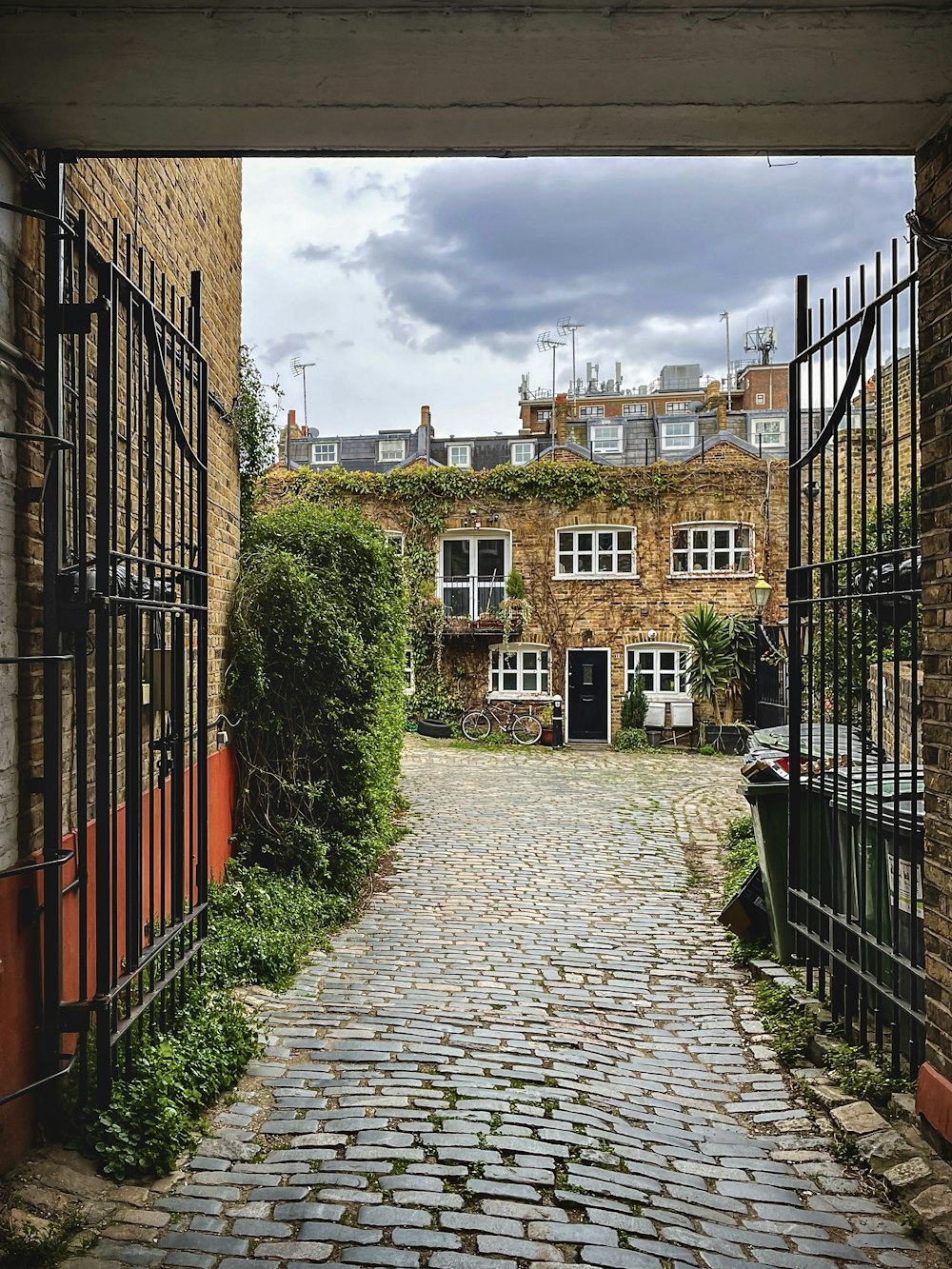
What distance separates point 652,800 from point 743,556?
10027mm

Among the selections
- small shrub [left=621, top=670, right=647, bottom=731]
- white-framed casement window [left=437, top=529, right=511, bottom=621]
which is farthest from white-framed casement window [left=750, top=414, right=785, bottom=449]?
small shrub [left=621, top=670, right=647, bottom=731]

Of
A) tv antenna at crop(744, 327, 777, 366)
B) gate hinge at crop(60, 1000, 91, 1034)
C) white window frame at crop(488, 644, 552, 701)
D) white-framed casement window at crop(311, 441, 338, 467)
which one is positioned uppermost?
tv antenna at crop(744, 327, 777, 366)

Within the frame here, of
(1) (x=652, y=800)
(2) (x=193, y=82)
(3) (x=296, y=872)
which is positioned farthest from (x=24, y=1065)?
(1) (x=652, y=800)

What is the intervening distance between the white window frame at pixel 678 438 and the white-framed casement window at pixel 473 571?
13.2 metres

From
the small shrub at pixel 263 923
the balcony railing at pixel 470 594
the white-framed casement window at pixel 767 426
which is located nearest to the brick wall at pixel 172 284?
the small shrub at pixel 263 923

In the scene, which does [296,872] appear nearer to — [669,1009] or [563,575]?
[669,1009]

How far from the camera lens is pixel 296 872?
280 inches

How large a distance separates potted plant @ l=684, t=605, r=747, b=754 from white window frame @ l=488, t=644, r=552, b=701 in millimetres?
3341

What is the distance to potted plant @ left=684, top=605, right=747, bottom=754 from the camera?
66.2 ft

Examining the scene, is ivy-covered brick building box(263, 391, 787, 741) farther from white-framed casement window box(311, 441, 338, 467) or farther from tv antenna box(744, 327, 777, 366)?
tv antenna box(744, 327, 777, 366)

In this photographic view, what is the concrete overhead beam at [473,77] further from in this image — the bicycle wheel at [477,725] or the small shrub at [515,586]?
the small shrub at [515,586]

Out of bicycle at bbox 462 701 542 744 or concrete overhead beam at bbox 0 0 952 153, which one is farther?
bicycle at bbox 462 701 542 744

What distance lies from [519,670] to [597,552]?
331 centimetres

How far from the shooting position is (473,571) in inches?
891
